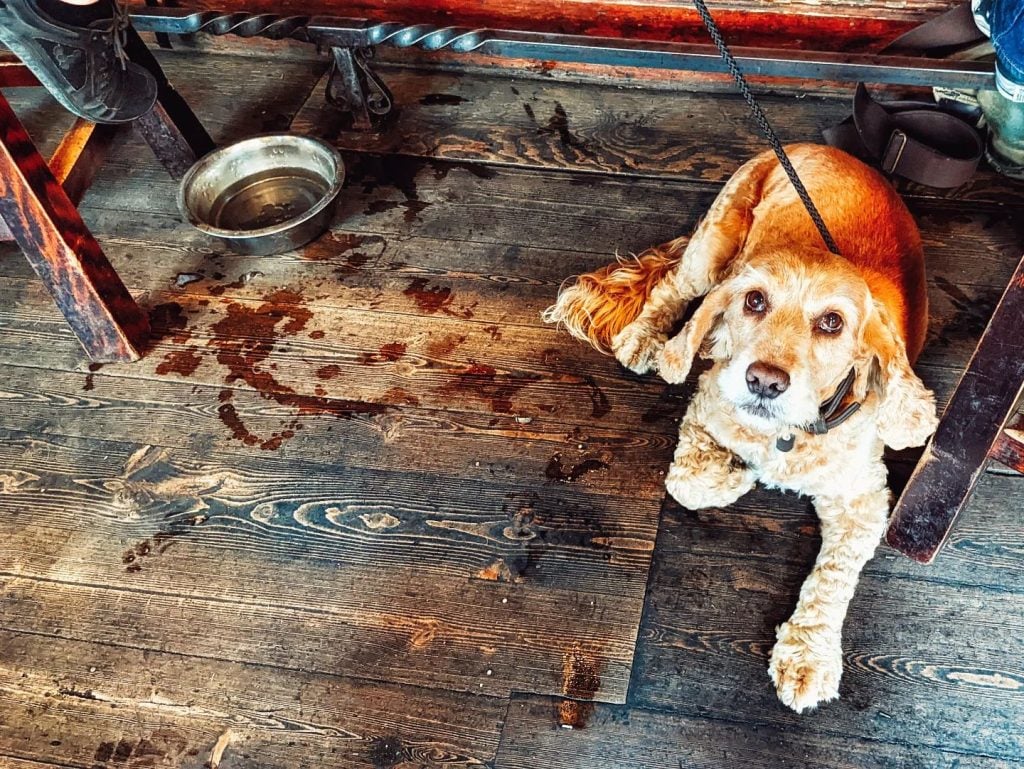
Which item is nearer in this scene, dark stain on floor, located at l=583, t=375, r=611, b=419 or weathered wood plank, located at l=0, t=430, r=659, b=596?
weathered wood plank, located at l=0, t=430, r=659, b=596

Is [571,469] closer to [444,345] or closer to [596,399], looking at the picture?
[596,399]

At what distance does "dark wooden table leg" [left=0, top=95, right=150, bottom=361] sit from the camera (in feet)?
6.80

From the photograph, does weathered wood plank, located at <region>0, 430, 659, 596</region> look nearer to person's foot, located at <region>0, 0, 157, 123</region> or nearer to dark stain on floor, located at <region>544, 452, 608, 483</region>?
dark stain on floor, located at <region>544, 452, 608, 483</region>

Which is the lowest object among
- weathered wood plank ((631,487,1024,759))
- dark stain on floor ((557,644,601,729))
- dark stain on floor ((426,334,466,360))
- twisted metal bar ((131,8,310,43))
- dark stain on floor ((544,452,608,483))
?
weathered wood plank ((631,487,1024,759))

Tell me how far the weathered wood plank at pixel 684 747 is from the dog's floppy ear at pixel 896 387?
26.7 inches

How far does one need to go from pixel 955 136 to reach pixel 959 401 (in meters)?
1.49

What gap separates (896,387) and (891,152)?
136 cm

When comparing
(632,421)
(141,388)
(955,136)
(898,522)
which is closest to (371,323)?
(141,388)

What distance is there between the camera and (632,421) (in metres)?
2.23

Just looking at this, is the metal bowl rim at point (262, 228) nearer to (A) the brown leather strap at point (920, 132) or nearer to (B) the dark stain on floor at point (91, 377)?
(B) the dark stain on floor at point (91, 377)

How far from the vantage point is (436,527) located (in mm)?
2061

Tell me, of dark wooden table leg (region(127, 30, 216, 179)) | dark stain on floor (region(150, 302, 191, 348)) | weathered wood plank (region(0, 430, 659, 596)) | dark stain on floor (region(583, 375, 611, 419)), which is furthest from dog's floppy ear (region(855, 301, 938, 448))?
dark wooden table leg (region(127, 30, 216, 179))

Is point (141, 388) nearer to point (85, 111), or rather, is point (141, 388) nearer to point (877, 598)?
point (85, 111)

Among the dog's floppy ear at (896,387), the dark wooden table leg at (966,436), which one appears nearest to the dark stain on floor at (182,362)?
the dog's floppy ear at (896,387)
